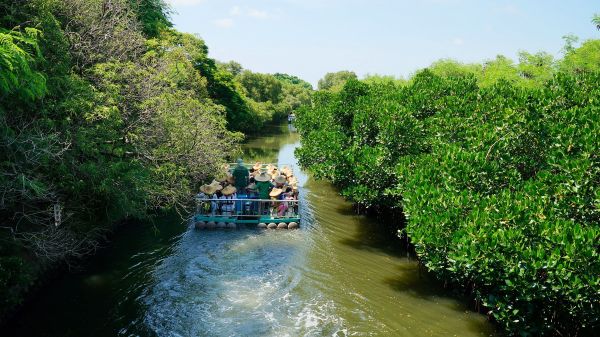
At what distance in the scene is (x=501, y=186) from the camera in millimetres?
13992

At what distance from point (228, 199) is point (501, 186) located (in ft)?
41.2

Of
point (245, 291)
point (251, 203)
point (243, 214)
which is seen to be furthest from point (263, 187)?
point (245, 291)

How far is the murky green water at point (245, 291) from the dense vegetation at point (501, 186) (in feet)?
6.72

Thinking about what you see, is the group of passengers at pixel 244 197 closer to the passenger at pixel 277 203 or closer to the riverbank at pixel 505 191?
the passenger at pixel 277 203

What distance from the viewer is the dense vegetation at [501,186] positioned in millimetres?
9727

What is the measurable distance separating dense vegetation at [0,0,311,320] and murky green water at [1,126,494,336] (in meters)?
1.44

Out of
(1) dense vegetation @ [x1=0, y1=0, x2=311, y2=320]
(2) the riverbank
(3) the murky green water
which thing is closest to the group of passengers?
(1) dense vegetation @ [x1=0, y1=0, x2=311, y2=320]

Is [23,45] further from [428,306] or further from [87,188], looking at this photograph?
[428,306]

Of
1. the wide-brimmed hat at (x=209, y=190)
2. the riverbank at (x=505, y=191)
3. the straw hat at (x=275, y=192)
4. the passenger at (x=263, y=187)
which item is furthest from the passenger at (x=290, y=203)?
the wide-brimmed hat at (x=209, y=190)

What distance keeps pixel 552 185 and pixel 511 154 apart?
10.2ft

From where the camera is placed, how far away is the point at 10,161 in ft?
37.2

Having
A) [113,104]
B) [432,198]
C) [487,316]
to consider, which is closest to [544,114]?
[432,198]

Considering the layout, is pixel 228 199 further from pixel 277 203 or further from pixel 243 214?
pixel 277 203

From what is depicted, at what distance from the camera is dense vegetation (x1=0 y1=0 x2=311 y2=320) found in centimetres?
1127
